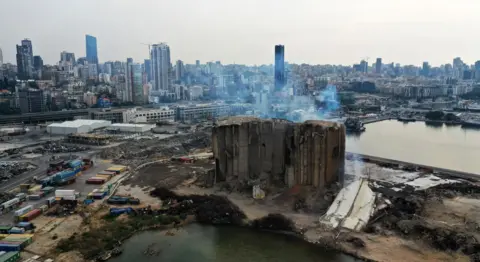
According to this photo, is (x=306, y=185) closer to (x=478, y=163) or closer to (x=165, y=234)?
(x=165, y=234)

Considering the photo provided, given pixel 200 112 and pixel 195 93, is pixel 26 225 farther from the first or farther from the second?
pixel 195 93

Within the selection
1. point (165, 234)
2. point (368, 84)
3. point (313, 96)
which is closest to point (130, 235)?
point (165, 234)

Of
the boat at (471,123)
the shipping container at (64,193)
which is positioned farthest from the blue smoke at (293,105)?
the shipping container at (64,193)

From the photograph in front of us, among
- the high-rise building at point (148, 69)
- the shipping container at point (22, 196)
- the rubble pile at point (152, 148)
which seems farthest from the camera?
the high-rise building at point (148, 69)

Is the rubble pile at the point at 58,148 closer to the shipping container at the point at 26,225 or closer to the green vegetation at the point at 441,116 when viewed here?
the shipping container at the point at 26,225


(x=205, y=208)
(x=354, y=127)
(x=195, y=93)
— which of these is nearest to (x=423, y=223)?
(x=205, y=208)

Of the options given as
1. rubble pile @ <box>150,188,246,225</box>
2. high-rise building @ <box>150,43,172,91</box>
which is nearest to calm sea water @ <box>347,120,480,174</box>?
rubble pile @ <box>150,188,246,225</box>
